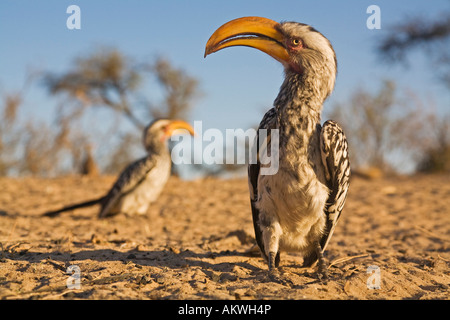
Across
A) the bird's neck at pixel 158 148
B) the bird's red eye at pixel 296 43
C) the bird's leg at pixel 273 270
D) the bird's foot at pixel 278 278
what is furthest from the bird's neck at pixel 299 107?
the bird's neck at pixel 158 148

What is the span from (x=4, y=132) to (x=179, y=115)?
1277 centimetres

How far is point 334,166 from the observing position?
354 cm

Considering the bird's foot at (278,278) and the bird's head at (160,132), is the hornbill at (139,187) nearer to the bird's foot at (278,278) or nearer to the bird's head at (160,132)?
the bird's head at (160,132)

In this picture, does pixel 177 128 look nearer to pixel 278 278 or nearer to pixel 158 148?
pixel 158 148

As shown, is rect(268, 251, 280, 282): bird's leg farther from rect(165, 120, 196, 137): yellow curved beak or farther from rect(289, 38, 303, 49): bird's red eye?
rect(165, 120, 196, 137): yellow curved beak

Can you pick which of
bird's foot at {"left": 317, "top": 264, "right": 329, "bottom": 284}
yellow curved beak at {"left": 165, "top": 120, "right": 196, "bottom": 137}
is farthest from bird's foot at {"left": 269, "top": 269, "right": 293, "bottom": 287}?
yellow curved beak at {"left": 165, "top": 120, "right": 196, "bottom": 137}

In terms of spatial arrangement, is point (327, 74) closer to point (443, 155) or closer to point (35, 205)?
point (35, 205)

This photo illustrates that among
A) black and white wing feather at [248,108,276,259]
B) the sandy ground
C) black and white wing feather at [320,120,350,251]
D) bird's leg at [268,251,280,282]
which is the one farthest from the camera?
black and white wing feather at [248,108,276,259]

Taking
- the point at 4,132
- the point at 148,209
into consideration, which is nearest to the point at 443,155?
the point at 148,209

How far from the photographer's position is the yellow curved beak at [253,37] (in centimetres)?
383

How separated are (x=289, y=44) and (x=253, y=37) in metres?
0.33

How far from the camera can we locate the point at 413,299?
3.12 m

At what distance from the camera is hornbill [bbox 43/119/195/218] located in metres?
8.09

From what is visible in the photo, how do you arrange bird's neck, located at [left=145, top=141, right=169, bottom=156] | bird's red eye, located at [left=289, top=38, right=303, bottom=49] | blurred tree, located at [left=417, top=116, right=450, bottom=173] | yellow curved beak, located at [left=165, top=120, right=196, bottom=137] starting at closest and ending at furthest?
bird's red eye, located at [left=289, top=38, right=303, bottom=49], bird's neck, located at [left=145, top=141, right=169, bottom=156], yellow curved beak, located at [left=165, top=120, right=196, bottom=137], blurred tree, located at [left=417, top=116, right=450, bottom=173]
